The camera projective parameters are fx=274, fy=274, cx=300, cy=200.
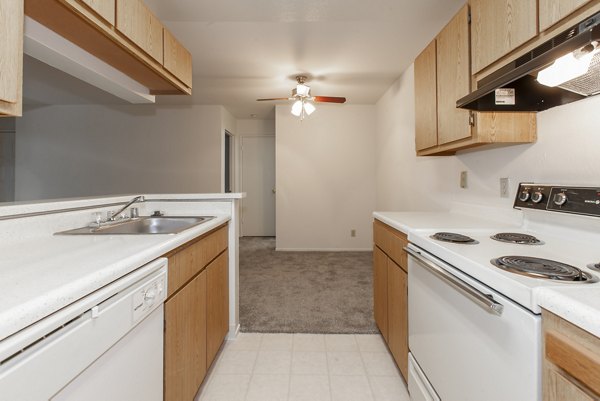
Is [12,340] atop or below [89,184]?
below

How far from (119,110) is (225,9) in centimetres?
354

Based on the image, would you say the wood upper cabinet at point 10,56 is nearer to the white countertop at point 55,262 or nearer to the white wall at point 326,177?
the white countertop at point 55,262

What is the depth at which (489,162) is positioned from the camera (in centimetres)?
167

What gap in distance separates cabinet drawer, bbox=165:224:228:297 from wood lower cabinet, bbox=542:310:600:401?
1147 millimetres

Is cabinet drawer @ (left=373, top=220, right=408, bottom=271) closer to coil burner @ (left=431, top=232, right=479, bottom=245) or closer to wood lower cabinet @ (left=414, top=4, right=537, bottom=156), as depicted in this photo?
coil burner @ (left=431, top=232, right=479, bottom=245)

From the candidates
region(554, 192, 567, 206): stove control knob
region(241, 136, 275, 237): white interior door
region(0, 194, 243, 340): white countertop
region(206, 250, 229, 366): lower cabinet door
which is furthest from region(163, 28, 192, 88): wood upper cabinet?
region(241, 136, 275, 237): white interior door

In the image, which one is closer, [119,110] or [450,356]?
[450,356]

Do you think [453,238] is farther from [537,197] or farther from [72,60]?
[72,60]

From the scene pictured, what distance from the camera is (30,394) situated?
1.62 feet

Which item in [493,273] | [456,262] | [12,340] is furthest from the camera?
[456,262]

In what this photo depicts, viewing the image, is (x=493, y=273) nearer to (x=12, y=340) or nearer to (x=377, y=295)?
(x=12, y=340)

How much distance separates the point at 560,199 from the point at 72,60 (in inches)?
92.6

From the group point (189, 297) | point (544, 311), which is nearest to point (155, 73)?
point (189, 297)

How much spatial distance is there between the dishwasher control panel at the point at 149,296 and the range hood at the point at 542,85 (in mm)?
1370
